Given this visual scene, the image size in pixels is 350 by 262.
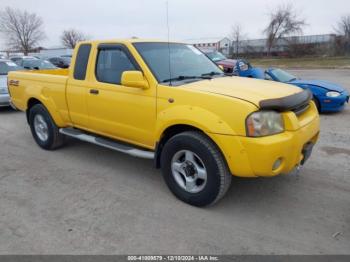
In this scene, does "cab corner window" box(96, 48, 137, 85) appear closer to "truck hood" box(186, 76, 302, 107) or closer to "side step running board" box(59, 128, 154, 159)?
"side step running board" box(59, 128, 154, 159)

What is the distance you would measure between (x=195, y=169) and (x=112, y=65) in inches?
73.0

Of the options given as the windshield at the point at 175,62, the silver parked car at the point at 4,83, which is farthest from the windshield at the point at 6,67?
the windshield at the point at 175,62

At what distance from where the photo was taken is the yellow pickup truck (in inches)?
123

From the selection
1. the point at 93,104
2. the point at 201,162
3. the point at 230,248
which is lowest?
the point at 230,248

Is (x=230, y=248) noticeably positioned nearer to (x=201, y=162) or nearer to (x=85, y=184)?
(x=201, y=162)

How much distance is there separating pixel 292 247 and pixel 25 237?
254 centimetres

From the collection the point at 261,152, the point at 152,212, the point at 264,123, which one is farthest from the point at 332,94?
the point at 152,212

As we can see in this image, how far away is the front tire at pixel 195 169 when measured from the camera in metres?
3.32

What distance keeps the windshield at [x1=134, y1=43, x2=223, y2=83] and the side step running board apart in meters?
0.93

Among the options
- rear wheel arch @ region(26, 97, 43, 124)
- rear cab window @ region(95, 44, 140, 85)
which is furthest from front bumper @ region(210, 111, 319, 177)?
rear wheel arch @ region(26, 97, 43, 124)

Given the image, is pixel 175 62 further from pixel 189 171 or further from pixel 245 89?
pixel 189 171

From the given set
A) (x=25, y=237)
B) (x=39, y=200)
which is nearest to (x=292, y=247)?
(x=25, y=237)

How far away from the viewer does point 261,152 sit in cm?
301

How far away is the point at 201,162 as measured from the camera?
11.3ft
